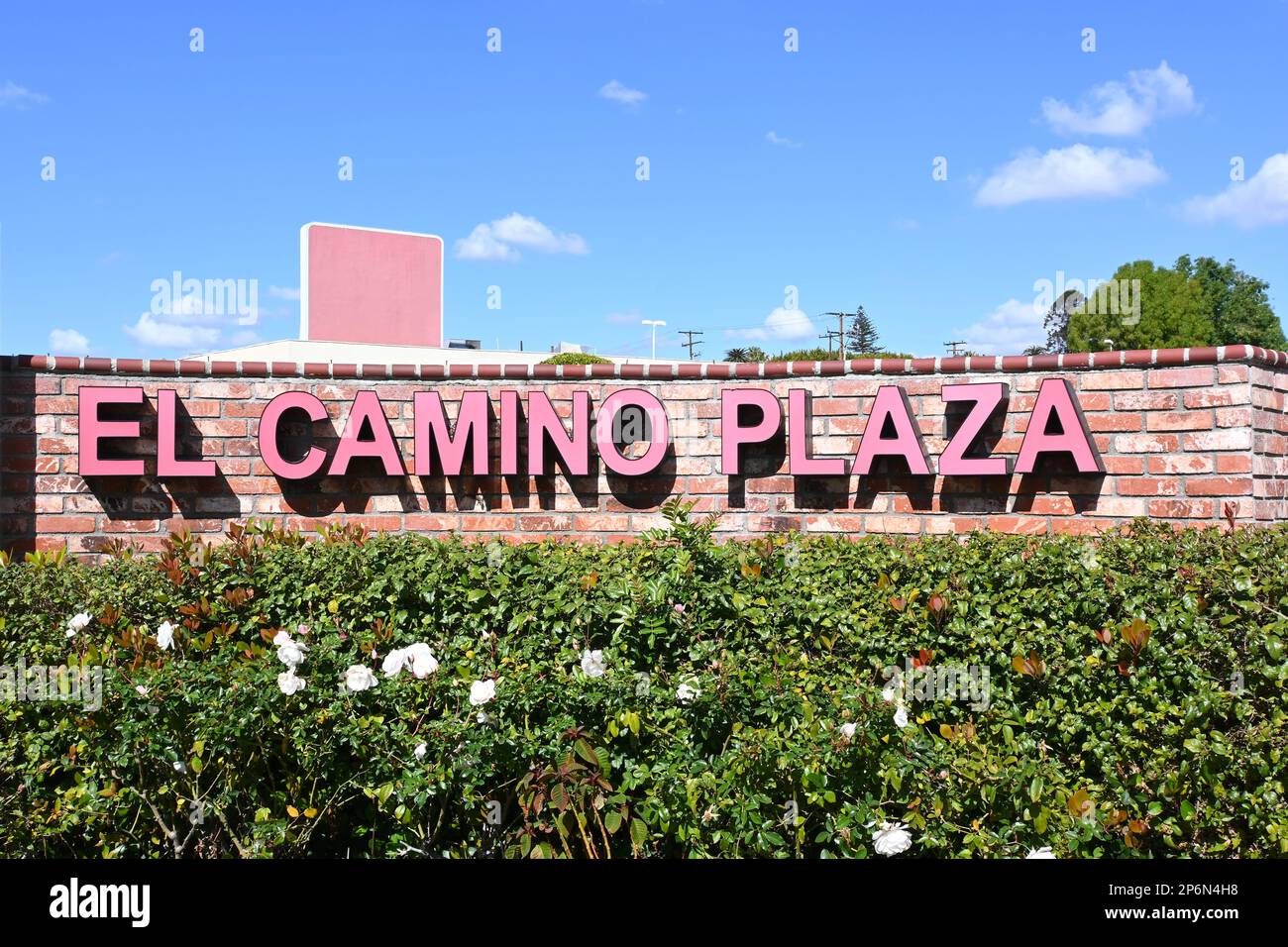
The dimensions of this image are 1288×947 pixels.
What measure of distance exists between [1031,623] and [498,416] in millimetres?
4457

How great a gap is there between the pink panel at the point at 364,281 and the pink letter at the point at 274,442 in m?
22.5

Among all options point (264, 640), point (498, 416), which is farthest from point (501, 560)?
point (498, 416)

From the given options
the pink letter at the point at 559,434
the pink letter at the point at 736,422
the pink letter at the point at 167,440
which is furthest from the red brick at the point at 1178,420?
the pink letter at the point at 167,440

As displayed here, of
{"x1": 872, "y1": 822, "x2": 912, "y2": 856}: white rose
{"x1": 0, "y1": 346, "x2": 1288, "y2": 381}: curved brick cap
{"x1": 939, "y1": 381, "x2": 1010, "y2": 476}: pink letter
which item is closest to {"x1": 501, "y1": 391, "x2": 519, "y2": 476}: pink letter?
{"x1": 0, "y1": 346, "x2": 1288, "y2": 381}: curved brick cap

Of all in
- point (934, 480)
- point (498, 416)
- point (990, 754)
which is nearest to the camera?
point (990, 754)

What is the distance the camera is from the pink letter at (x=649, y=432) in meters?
6.99

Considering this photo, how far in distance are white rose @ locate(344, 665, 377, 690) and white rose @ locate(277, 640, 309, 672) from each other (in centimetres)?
17

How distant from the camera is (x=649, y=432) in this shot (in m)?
7.06

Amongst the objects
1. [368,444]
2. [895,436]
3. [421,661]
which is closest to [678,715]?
[421,661]

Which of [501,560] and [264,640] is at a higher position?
[501,560]

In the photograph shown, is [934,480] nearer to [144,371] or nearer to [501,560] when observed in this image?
[501,560]

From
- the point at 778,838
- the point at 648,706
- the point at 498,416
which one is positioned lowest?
the point at 778,838

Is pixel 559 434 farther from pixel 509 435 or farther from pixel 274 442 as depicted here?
pixel 274 442

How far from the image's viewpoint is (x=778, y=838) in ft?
9.30
